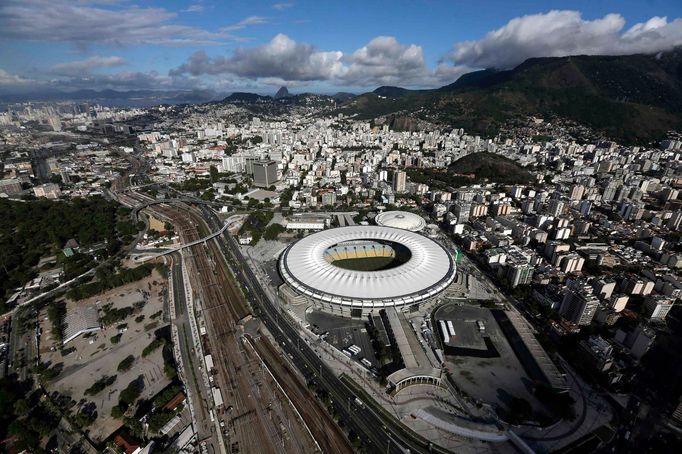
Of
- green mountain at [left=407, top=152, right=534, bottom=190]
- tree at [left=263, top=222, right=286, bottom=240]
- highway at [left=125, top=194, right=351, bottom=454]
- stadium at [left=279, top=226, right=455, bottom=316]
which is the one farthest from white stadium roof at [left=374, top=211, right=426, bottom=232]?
green mountain at [left=407, top=152, right=534, bottom=190]

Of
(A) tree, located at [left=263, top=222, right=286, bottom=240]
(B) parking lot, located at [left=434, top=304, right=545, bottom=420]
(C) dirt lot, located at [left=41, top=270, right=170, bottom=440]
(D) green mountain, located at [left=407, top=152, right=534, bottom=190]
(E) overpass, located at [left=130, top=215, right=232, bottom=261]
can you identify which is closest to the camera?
(C) dirt lot, located at [left=41, top=270, right=170, bottom=440]

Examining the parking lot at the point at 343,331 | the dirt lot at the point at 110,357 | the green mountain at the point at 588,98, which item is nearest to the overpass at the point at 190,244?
the dirt lot at the point at 110,357

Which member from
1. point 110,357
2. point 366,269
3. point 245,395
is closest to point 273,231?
point 366,269

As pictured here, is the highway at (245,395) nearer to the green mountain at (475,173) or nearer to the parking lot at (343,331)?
the parking lot at (343,331)

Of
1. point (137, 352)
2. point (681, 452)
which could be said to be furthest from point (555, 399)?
point (137, 352)

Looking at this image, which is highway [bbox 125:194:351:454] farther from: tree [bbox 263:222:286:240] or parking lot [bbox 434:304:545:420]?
tree [bbox 263:222:286:240]

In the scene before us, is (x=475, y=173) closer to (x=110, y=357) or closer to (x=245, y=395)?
(x=245, y=395)
